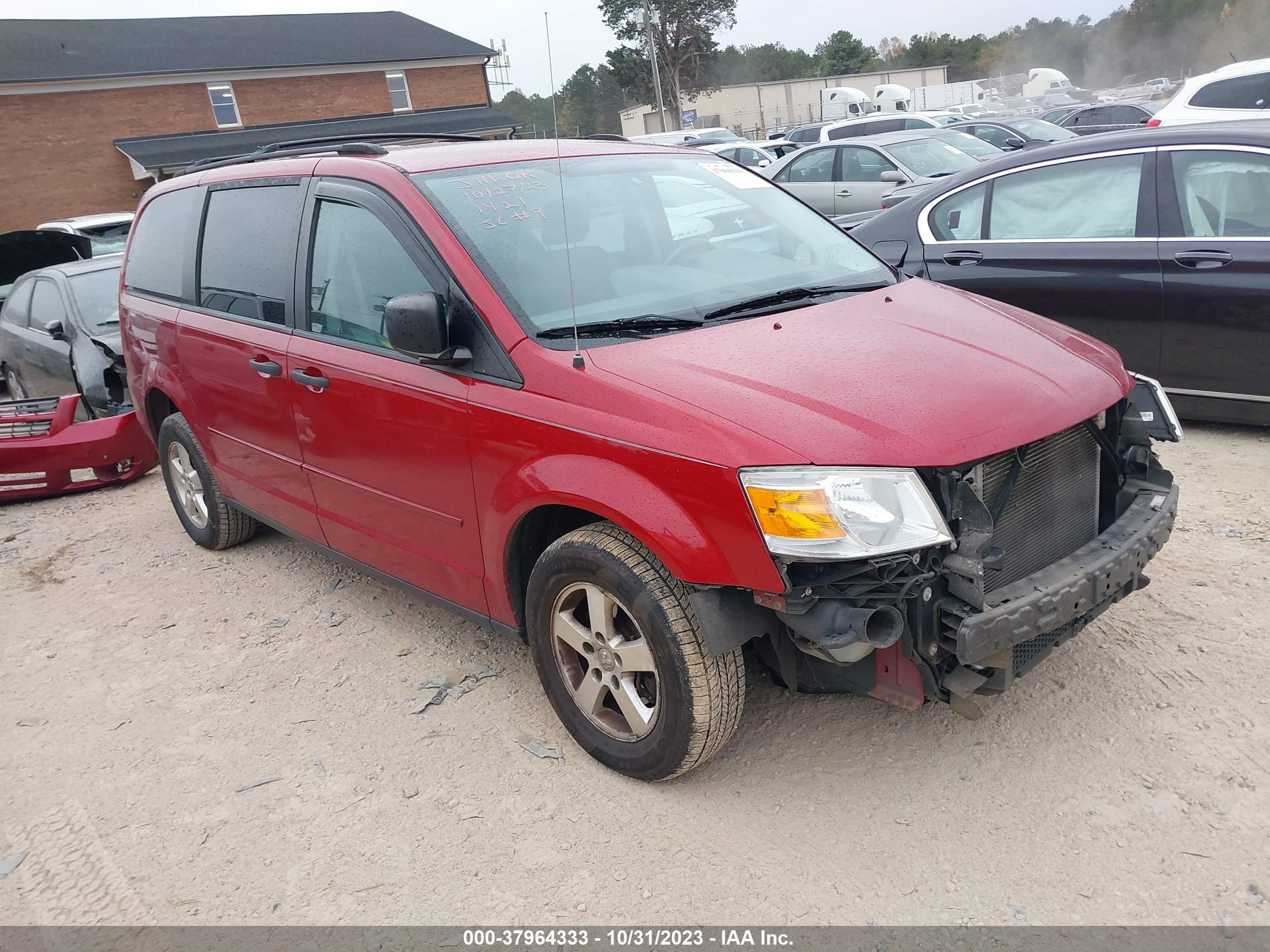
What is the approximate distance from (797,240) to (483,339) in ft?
4.76

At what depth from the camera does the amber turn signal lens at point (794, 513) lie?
2.43 m

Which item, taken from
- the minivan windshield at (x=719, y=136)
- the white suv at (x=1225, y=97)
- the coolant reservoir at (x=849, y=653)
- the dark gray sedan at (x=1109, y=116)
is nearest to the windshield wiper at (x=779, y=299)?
the coolant reservoir at (x=849, y=653)

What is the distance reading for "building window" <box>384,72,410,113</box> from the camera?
37.2 m

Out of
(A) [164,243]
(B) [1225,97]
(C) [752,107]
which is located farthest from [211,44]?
(A) [164,243]

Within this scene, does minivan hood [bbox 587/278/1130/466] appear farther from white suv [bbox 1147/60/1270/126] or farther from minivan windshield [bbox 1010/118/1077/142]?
minivan windshield [bbox 1010/118/1077/142]

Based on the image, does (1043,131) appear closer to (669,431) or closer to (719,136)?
(719,136)

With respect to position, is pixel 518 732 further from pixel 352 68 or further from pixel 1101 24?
pixel 1101 24

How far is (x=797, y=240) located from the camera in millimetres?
3826

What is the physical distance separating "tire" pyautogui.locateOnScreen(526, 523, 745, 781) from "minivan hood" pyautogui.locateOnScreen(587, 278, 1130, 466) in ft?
1.71

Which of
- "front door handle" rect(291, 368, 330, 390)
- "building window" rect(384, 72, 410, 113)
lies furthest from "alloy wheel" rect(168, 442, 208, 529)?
"building window" rect(384, 72, 410, 113)

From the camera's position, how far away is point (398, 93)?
3759 cm

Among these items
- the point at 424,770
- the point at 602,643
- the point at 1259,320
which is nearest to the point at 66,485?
the point at 424,770

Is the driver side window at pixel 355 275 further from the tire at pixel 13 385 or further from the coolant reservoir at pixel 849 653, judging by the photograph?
the tire at pixel 13 385

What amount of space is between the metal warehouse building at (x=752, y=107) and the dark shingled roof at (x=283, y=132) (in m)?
19.3
